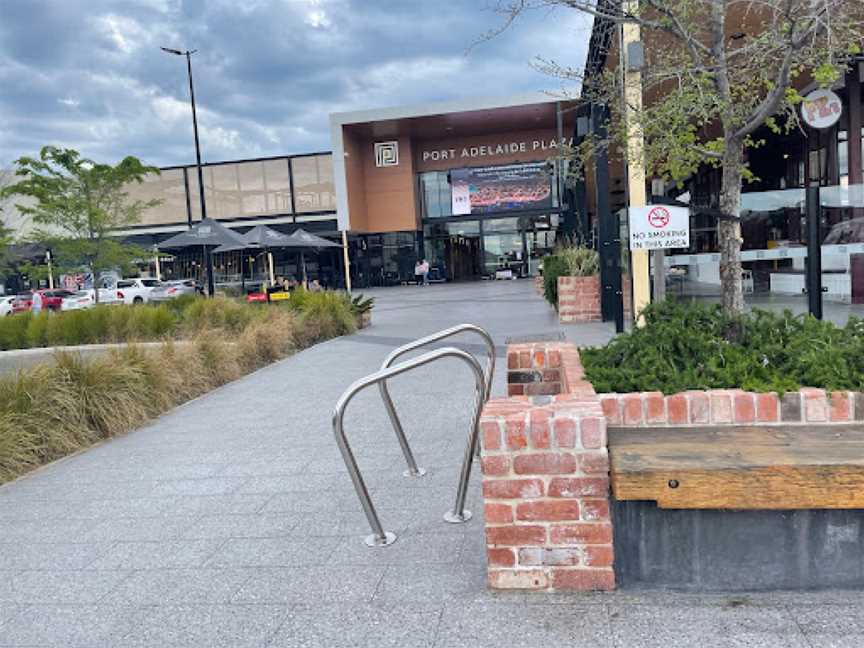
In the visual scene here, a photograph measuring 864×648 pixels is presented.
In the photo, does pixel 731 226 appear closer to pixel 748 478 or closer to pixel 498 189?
pixel 748 478

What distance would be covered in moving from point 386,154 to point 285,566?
37.4 meters

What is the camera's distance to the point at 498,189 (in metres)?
39.2

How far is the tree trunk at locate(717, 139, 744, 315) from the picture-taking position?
4.43 m

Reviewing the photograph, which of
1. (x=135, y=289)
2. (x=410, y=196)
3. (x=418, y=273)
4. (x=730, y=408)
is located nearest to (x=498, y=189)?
(x=410, y=196)

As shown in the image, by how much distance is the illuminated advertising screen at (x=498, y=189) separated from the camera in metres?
38.9

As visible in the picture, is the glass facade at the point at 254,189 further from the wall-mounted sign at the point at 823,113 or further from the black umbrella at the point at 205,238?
the wall-mounted sign at the point at 823,113

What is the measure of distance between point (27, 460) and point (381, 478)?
3137 mm

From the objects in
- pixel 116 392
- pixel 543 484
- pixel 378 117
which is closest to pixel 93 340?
pixel 116 392

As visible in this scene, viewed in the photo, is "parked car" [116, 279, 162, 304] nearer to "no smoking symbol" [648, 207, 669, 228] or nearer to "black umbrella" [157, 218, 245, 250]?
"black umbrella" [157, 218, 245, 250]

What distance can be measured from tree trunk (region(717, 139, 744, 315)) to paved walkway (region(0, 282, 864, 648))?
1976mm

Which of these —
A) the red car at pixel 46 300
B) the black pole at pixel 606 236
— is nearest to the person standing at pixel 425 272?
the red car at pixel 46 300

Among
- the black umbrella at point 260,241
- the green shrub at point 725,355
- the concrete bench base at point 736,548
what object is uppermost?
the black umbrella at point 260,241

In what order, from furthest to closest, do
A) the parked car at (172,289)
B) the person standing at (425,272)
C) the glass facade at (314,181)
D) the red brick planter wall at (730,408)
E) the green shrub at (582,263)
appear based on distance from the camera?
the glass facade at (314,181) < the person standing at (425,272) < the parked car at (172,289) < the green shrub at (582,263) < the red brick planter wall at (730,408)

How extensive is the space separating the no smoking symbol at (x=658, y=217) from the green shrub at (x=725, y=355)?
295 centimetres
